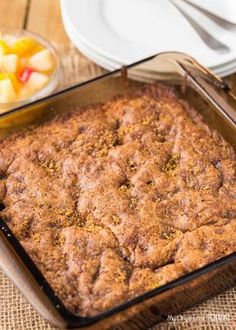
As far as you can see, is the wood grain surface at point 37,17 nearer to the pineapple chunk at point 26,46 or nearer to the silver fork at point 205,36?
the pineapple chunk at point 26,46

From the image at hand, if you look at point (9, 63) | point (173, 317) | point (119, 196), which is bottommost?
point (173, 317)

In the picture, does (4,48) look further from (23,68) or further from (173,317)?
(173,317)

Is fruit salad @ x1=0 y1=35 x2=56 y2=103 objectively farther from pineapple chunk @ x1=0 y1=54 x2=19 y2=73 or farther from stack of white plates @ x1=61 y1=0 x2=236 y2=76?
→ stack of white plates @ x1=61 y1=0 x2=236 y2=76

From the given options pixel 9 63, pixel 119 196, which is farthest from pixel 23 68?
pixel 119 196

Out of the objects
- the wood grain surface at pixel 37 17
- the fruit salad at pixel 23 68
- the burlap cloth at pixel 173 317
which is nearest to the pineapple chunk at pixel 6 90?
the fruit salad at pixel 23 68

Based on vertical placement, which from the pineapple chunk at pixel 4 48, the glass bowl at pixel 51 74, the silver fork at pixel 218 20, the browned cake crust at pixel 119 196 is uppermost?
the pineapple chunk at pixel 4 48

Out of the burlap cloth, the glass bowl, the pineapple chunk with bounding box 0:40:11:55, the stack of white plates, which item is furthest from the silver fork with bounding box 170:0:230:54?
the burlap cloth

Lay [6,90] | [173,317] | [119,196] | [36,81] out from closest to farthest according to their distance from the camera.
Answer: [173,317]
[119,196]
[6,90]
[36,81]
